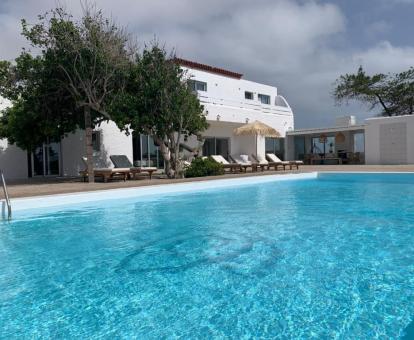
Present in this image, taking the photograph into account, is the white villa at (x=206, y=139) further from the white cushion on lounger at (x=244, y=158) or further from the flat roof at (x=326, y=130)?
the white cushion on lounger at (x=244, y=158)

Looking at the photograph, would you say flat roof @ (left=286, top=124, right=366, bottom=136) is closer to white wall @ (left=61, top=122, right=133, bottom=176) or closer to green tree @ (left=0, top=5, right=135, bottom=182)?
white wall @ (left=61, top=122, right=133, bottom=176)

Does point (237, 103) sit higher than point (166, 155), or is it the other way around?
point (237, 103)

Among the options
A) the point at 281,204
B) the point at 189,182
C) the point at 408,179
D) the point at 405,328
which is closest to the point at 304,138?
the point at 408,179

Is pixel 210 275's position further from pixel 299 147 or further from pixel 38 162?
pixel 299 147

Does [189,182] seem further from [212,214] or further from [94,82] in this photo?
[94,82]

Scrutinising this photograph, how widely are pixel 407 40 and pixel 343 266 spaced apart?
2467cm

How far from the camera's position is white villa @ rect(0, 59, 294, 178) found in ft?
58.3

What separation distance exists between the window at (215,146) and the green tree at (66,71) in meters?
9.65

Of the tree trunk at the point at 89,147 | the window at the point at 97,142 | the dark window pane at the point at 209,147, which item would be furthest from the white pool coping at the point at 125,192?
the dark window pane at the point at 209,147

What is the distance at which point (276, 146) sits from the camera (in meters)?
28.8

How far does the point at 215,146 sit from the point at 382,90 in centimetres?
1829

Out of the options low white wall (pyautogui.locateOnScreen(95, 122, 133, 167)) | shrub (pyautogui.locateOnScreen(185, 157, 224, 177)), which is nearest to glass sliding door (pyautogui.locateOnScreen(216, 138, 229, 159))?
low white wall (pyautogui.locateOnScreen(95, 122, 133, 167))

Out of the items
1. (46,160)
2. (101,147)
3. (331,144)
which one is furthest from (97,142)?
(331,144)

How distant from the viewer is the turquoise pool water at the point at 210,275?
2.80 meters
